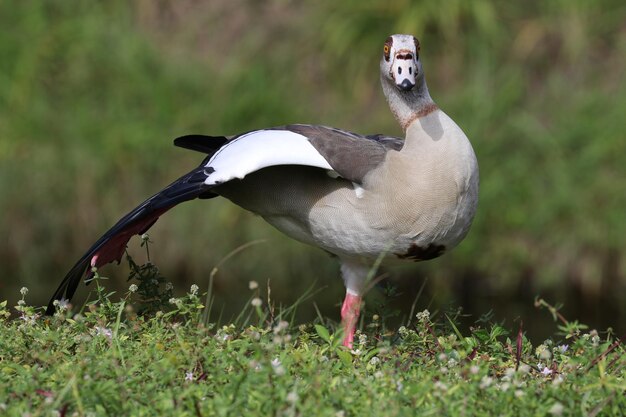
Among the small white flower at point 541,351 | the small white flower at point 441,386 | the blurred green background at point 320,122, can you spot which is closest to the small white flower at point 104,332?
the small white flower at point 441,386

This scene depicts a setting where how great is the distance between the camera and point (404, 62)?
16.7 ft

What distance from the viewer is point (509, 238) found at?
368 inches

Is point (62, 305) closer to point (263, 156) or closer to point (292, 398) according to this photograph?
point (263, 156)

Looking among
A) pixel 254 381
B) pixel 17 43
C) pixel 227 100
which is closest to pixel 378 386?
pixel 254 381

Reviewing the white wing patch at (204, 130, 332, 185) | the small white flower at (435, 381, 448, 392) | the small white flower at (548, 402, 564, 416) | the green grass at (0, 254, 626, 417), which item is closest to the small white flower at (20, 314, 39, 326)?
the green grass at (0, 254, 626, 417)

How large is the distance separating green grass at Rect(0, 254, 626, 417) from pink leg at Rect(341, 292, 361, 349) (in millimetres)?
257

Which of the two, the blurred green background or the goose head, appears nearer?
the goose head

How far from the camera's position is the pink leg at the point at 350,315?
5082 millimetres

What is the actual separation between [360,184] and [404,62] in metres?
0.57

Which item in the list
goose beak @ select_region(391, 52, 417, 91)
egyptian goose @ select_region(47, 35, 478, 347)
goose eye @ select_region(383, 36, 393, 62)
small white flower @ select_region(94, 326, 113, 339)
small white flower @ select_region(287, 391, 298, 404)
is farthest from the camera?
goose eye @ select_region(383, 36, 393, 62)

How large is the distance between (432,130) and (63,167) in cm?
519

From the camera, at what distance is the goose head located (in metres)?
5.07

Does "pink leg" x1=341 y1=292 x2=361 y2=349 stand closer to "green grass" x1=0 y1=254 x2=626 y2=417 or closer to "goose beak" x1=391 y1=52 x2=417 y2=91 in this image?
"green grass" x1=0 y1=254 x2=626 y2=417

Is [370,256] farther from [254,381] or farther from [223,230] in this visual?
[223,230]
